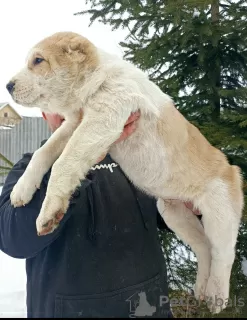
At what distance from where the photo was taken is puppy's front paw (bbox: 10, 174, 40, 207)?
2.20 meters

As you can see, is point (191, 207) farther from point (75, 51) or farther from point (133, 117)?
point (75, 51)

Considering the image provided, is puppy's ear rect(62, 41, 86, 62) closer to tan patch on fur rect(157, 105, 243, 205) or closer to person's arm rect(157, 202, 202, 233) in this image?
tan patch on fur rect(157, 105, 243, 205)

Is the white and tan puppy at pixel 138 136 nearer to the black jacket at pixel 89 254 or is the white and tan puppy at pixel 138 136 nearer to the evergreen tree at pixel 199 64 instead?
the black jacket at pixel 89 254

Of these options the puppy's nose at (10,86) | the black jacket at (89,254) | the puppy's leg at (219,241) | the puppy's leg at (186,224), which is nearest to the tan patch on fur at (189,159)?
the puppy's leg at (219,241)

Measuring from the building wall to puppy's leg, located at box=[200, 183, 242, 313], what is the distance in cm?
733

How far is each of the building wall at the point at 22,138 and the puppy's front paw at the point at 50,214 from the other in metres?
7.66

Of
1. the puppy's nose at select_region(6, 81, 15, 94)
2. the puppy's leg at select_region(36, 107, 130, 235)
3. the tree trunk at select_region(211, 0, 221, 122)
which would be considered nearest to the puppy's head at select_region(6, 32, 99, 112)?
the puppy's nose at select_region(6, 81, 15, 94)

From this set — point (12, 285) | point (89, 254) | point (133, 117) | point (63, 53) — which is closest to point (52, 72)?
point (63, 53)

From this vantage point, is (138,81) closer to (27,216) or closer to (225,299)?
(27,216)

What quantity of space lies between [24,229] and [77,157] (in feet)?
1.60

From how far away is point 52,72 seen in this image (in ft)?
8.36

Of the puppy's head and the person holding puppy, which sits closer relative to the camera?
the person holding puppy

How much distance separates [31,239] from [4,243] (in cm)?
26

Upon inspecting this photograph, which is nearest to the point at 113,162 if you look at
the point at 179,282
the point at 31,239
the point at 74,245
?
the point at 74,245
